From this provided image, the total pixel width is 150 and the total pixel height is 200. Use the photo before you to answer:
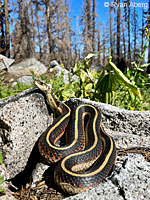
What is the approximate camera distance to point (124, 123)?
3.10m

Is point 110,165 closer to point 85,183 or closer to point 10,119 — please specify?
point 85,183

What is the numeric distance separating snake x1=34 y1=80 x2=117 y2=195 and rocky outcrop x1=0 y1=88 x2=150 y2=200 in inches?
4.4

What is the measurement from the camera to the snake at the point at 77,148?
1.82 metres

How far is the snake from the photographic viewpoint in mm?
1823

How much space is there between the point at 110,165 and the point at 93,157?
0.84 ft

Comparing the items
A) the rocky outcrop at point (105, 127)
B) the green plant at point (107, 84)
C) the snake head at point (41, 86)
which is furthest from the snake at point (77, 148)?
the green plant at point (107, 84)

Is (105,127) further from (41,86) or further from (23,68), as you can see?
(23,68)

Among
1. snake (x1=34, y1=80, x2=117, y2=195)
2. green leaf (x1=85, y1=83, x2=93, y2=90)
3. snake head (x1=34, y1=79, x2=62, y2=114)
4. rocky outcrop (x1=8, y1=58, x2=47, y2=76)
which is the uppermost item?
snake head (x1=34, y1=79, x2=62, y2=114)

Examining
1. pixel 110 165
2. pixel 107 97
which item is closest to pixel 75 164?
pixel 110 165

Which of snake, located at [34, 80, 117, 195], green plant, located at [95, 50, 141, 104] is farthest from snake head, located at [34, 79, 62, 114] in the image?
green plant, located at [95, 50, 141, 104]

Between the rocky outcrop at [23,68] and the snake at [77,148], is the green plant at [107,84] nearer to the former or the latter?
the snake at [77,148]

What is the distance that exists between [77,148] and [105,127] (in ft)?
3.22

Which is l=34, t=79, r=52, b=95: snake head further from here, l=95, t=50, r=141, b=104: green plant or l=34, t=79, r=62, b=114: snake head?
l=95, t=50, r=141, b=104: green plant

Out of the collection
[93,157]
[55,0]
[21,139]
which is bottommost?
[93,157]
